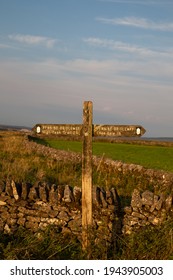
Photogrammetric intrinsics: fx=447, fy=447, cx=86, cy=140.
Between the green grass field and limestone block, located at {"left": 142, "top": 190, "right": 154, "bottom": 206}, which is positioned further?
the green grass field

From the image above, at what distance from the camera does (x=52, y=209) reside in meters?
9.55

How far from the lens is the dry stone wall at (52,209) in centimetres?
930

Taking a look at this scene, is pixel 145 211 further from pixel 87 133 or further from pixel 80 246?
pixel 87 133

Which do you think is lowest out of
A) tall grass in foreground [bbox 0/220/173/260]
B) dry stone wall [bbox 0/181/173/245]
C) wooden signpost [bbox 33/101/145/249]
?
tall grass in foreground [bbox 0/220/173/260]

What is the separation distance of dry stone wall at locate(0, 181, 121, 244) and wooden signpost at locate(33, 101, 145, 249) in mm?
995

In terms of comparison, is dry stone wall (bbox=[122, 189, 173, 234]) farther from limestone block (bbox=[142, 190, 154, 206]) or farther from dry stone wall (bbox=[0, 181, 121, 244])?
dry stone wall (bbox=[0, 181, 121, 244])

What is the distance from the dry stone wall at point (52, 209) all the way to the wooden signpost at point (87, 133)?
3.26ft

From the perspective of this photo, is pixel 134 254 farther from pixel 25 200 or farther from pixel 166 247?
pixel 25 200

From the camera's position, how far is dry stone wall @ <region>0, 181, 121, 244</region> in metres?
9.30

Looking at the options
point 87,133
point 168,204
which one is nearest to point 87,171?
point 87,133

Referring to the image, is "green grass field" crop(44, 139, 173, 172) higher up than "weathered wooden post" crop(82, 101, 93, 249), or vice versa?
"weathered wooden post" crop(82, 101, 93, 249)

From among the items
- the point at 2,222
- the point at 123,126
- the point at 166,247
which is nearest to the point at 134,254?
the point at 166,247

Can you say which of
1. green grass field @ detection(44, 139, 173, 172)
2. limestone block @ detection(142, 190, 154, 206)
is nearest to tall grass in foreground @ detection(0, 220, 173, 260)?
limestone block @ detection(142, 190, 154, 206)

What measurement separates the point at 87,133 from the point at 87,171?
0.72 meters
